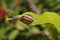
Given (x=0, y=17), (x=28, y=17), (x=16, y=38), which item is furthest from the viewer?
(x=16, y=38)

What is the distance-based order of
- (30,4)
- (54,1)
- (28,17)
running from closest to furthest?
1. (28,17)
2. (30,4)
3. (54,1)

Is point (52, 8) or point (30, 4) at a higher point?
point (52, 8)

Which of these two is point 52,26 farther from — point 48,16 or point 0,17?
point 0,17

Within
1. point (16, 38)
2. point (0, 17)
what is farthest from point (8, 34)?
point (0, 17)

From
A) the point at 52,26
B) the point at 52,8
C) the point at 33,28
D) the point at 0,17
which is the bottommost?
the point at 52,26

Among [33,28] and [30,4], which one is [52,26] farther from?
[33,28]

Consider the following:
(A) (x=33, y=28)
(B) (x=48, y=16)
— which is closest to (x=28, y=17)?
(B) (x=48, y=16)

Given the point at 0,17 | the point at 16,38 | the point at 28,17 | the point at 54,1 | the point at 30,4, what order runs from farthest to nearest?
the point at 54,1 → the point at 16,38 → the point at 0,17 → the point at 30,4 → the point at 28,17

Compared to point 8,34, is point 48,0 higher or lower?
higher

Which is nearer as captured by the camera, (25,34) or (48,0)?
(25,34)
